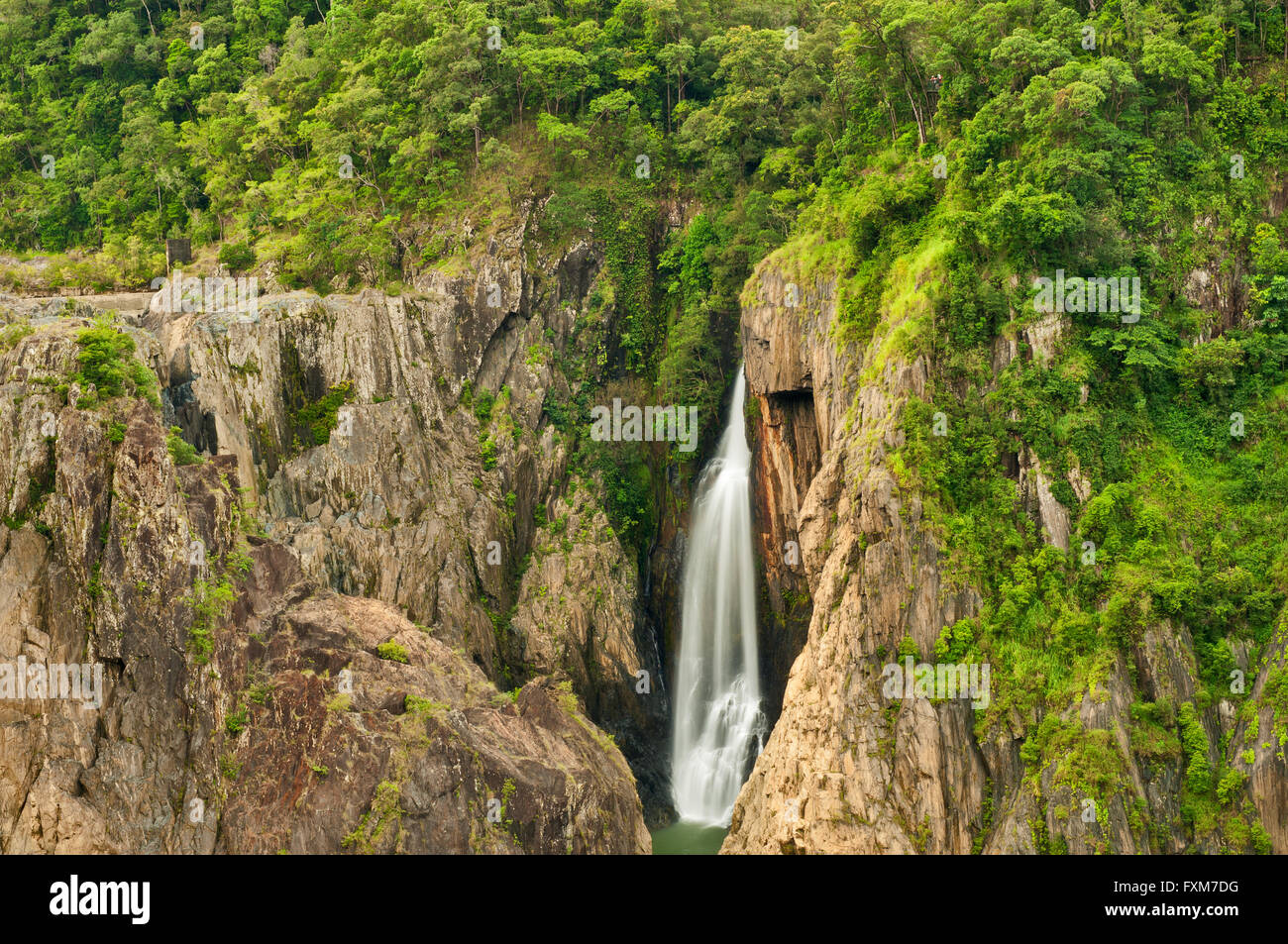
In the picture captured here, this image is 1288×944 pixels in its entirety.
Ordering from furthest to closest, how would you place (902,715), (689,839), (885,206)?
(885,206), (689,839), (902,715)

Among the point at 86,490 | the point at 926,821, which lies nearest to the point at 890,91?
the point at 926,821

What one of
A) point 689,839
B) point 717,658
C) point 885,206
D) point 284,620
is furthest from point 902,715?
point 284,620

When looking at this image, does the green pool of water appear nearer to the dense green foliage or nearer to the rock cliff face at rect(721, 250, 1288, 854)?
the rock cliff face at rect(721, 250, 1288, 854)

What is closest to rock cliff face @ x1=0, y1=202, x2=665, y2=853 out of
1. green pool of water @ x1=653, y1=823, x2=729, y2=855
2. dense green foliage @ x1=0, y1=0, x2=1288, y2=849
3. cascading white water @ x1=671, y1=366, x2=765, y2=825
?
cascading white water @ x1=671, y1=366, x2=765, y2=825

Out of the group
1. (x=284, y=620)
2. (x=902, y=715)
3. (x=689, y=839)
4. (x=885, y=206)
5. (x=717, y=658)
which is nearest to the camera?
(x=902, y=715)

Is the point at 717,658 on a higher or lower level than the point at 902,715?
higher

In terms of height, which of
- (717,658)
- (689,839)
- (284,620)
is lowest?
(689,839)

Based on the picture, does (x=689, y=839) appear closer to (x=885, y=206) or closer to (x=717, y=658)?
(x=717, y=658)
